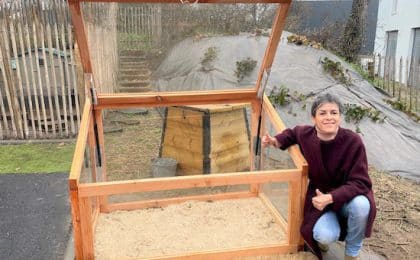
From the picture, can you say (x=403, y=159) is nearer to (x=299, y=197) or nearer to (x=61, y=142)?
(x=299, y=197)

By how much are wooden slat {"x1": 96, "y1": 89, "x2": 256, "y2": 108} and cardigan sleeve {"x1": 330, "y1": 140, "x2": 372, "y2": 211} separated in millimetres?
1231

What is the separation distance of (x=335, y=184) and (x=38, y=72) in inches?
185

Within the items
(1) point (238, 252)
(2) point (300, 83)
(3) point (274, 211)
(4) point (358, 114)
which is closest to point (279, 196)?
(3) point (274, 211)

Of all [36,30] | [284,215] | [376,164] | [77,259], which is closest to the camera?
[77,259]

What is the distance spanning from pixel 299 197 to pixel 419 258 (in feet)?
3.84

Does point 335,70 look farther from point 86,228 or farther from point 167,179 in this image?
point 86,228

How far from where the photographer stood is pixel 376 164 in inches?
199

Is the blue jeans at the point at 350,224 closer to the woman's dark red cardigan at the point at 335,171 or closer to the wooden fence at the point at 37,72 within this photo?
the woman's dark red cardigan at the point at 335,171

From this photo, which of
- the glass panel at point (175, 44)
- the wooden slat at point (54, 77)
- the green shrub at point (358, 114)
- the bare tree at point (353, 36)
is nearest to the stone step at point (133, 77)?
the glass panel at point (175, 44)

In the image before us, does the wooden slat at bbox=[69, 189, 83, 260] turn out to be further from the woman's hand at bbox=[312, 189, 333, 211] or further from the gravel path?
the woman's hand at bbox=[312, 189, 333, 211]

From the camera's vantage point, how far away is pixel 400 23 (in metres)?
15.2

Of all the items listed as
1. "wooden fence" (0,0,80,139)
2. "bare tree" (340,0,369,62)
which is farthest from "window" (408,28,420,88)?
"wooden fence" (0,0,80,139)

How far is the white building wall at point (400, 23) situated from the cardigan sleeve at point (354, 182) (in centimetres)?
1206

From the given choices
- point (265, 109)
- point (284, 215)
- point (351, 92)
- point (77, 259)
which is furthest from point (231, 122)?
point (351, 92)
